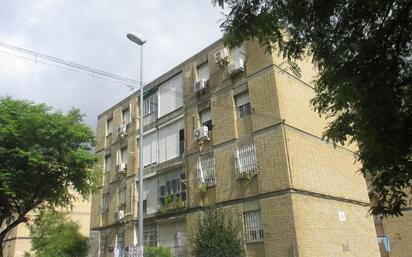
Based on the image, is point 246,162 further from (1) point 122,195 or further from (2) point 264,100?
(1) point 122,195

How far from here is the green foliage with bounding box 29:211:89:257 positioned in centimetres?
3253

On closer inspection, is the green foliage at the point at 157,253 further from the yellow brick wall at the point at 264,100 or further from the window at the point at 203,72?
the window at the point at 203,72

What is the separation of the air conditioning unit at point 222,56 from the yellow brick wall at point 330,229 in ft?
27.4

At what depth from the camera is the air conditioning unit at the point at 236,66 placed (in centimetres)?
2239

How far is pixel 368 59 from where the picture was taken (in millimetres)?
6785

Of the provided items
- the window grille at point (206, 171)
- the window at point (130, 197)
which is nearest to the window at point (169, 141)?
the window grille at point (206, 171)

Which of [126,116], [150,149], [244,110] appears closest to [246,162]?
[244,110]

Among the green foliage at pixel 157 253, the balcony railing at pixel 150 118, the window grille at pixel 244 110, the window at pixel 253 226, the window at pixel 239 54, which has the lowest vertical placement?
the green foliage at pixel 157 253

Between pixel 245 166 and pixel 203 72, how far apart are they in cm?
691

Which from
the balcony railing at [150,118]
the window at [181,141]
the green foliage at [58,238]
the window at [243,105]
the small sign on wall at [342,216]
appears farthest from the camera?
the green foliage at [58,238]

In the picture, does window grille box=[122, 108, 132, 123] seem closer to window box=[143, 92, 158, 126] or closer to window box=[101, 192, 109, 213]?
window box=[143, 92, 158, 126]

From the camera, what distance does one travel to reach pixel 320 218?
19.8 m

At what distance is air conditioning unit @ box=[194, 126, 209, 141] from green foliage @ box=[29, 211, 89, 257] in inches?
522

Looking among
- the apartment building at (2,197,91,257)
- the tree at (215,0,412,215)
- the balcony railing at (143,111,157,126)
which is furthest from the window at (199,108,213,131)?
the apartment building at (2,197,91,257)
